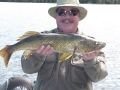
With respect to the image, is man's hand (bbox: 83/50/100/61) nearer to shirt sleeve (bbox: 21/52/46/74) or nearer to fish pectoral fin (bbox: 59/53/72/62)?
fish pectoral fin (bbox: 59/53/72/62)

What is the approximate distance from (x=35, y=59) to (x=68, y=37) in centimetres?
59

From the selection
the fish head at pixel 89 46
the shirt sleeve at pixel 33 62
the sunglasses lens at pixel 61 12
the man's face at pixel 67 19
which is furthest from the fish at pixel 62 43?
the sunglasses lens at pixel 61 12

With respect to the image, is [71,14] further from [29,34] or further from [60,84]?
[60,84]

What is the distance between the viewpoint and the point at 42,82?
13.7 ft

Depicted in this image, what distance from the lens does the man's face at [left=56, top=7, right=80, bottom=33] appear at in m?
4.16

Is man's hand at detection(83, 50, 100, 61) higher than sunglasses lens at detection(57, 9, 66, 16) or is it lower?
lower

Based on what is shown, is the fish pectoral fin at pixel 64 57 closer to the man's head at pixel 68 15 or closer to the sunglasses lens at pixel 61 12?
the man's head at pixel 68 15

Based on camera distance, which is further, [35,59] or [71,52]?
[35,59]

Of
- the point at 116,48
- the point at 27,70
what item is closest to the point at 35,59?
the point at 27,70

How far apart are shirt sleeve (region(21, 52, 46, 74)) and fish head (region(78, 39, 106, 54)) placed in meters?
0.56

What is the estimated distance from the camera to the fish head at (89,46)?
376cm

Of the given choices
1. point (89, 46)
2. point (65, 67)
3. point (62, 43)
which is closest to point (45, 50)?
point (62, 43)

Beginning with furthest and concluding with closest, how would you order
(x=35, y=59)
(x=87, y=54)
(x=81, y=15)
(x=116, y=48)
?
(x=116, y=48) → (x=81, y=15) → (x=35, y=59) → (x=87, y=54)

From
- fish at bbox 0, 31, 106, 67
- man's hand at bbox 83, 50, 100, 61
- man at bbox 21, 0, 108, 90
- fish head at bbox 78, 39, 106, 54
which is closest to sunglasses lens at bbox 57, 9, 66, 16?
man at bbox 21, 0, 108, 90
